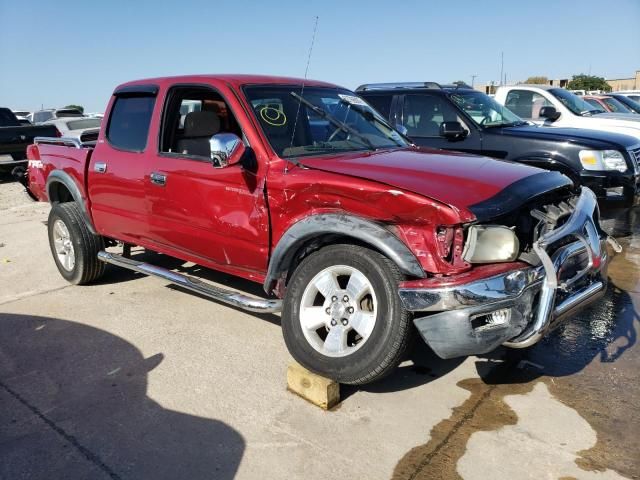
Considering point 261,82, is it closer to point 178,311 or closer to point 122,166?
point 122,166

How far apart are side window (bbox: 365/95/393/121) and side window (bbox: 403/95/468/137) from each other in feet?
0.75

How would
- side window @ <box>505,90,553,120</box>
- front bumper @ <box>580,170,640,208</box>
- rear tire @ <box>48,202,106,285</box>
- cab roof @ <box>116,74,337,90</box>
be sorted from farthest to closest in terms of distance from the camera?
side window @ <box>505,90,553,120</box> → front bumper @ <box>580,170,640,208</box> → rear tire @ <box>48,202,106,285</box> → cab roof @ <box>116,74,337,90</box>

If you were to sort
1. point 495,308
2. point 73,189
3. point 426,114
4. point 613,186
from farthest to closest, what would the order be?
point 426,114
point 613,186
point 73,189
point 495,308

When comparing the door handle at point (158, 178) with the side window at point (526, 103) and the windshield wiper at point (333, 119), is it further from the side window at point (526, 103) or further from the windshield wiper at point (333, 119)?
the side window at point (526, 103)

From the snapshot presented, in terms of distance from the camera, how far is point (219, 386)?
3463 millimetres

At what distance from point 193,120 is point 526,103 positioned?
762cm

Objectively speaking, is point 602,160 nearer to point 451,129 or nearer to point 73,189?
point 451,129

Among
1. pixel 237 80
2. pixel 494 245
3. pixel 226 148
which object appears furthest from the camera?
pixel 237 80

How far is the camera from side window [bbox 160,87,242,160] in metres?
4.19

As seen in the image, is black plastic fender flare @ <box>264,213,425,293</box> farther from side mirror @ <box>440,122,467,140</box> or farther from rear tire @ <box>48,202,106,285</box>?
side mirror @ <box>440,122,467,140</box>

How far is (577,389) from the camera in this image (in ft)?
11.1

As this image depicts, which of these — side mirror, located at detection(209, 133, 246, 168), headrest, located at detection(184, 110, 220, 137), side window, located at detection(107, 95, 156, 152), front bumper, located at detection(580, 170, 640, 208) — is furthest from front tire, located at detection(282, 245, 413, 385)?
front bumper, located at detection(580, 170, 640, 208)

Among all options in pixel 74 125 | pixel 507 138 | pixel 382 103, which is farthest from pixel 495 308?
pixel 74 125

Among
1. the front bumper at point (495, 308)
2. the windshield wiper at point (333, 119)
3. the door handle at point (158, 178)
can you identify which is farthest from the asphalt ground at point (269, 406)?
the windshield wiper at point (333, 119)
